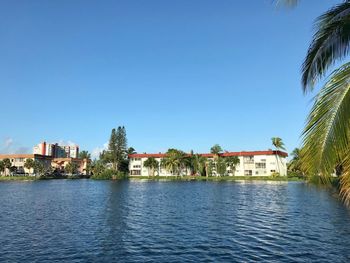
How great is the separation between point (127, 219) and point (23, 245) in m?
11.0

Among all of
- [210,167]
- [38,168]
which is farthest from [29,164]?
[210,167]

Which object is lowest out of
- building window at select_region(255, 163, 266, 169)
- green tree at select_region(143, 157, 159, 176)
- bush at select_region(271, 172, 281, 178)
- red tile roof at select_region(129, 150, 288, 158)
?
bush at select_region(271, 172, 281, 178)

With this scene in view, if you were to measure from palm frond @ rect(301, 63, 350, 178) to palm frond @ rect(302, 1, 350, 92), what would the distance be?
1416 mm

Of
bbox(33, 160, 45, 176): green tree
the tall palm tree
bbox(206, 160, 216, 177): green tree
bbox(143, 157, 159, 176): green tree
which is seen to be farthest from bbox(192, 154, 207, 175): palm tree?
the tall palm tree

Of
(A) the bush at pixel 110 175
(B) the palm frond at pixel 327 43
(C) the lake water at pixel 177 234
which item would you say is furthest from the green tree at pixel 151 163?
(B) the palm frond at pixel 327 43

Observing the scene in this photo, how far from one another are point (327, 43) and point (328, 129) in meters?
2.42

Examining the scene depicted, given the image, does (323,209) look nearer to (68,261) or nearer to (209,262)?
(209,262)

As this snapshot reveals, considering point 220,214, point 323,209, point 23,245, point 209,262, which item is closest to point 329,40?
point 209,262

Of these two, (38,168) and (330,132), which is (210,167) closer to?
(38,168)

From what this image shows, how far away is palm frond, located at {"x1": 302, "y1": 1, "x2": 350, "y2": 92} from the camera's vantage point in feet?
22.2

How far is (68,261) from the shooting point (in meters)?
17.4

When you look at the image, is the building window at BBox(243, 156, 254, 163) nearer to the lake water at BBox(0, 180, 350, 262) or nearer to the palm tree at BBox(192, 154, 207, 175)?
the palm tree at BBox(192, 154, 207, 175)

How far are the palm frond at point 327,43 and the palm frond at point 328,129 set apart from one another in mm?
1416

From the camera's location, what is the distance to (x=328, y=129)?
5.49m
